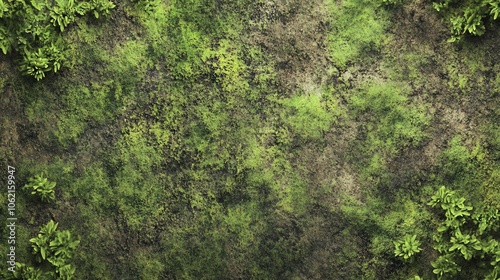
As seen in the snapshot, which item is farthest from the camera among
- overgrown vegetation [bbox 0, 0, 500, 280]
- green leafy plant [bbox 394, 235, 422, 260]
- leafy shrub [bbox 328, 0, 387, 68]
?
leafy shrub [bbox 328, 0, 387, 68]

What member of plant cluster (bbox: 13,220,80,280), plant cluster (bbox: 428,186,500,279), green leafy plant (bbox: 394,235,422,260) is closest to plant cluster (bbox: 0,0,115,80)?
plant cluster (bbox: 13,220,80,280)

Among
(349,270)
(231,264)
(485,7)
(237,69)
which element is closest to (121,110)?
(237,69)

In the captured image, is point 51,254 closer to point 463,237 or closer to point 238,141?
point 238,141

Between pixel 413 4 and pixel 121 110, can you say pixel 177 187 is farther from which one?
pixel 413 4

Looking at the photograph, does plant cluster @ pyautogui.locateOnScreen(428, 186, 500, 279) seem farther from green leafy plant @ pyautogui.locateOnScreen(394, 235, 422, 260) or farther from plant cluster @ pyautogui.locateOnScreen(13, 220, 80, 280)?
plant cluster @ pyautogui.locateOnScreen(13, 220, 80, 280)

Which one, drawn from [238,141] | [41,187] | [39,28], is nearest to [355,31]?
[238,141]

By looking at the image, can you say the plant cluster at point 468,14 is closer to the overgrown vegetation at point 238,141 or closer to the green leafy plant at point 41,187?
the overgrown vegetation at point 238,141
